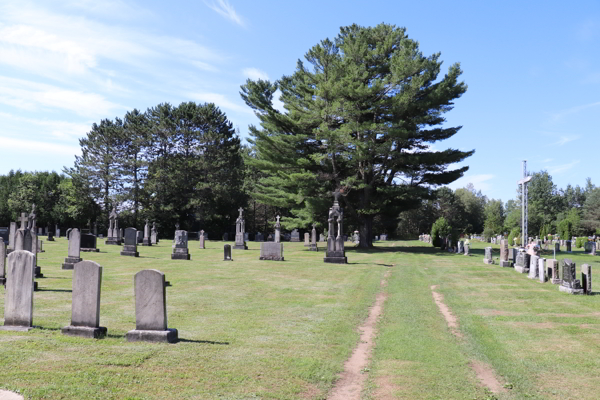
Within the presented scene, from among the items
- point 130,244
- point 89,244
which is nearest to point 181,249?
point 130,244

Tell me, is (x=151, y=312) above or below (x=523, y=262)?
below

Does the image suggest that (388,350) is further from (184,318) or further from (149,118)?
(149,118)

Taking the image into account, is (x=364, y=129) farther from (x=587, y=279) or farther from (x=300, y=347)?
(x=300, y=347)

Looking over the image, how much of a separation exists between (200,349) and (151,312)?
1032 mm

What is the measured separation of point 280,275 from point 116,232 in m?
23.2

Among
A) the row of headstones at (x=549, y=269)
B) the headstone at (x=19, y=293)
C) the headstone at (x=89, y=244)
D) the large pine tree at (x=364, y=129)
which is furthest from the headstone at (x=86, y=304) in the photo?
the large pine tree at (x=364, y=129)

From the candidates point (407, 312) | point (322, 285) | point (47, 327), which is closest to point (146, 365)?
point (47, 327)

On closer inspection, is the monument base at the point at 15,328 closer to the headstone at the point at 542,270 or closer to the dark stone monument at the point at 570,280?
the dark stone monument at the point at 570,280

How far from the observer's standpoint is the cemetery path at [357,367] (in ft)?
18.7

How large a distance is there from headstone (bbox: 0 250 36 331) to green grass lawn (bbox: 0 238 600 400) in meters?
0.40

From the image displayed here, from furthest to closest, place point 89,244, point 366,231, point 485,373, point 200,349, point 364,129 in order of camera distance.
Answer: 1. point 366,231
2. point 364,129
3. point 89,244
4. point 200,349
5. point 485,373

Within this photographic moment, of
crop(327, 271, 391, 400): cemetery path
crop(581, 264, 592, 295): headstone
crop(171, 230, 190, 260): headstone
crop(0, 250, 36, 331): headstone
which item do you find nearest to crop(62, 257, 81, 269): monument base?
crop(171, 230, 190, 260): headstone

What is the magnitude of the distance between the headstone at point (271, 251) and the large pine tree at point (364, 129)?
984 centimetres

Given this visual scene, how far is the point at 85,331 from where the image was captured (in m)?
7.48
